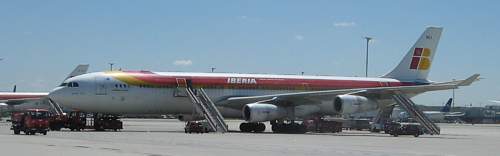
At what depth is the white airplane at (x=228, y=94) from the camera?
4569 centimetres

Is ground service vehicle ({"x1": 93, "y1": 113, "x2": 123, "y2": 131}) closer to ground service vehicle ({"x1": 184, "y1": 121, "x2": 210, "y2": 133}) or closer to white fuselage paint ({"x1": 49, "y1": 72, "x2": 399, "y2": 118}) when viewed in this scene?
white fuselage paint ({"x1": 49, "y1": 72, "x2": 399, "y2": 118})

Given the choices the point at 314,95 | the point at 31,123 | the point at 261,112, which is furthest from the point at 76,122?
the point at 314,95

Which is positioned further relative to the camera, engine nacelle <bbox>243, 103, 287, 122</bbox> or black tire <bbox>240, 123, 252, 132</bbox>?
black tire <bbox>240, 123, 252, 132</bbox>

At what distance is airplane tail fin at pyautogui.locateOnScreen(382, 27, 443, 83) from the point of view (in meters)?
56.2

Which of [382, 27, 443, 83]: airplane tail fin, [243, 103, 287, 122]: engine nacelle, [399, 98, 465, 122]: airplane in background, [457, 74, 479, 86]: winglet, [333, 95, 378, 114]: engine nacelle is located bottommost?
[399, 98, 465, 122]: airplane in background

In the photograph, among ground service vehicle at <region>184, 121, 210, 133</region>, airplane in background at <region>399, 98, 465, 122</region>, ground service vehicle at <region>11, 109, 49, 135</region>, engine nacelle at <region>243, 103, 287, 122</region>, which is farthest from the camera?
airplane in background at <region>399, 98, 465, 122</region>

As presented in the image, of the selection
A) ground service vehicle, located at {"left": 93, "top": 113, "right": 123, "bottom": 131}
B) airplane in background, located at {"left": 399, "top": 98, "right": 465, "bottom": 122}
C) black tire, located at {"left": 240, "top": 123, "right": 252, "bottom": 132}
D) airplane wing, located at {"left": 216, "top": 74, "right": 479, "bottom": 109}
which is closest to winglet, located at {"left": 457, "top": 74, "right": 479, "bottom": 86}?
airplane wing, located at {"left": 216, "top": 74, "right": 479, "bottom": 109}

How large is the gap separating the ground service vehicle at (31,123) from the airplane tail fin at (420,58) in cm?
2693

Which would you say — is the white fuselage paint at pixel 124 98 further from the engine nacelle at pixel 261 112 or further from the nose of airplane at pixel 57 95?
the engine nacelle at pixel 261 112

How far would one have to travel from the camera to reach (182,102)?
47.8 meters

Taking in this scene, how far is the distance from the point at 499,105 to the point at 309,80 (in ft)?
378

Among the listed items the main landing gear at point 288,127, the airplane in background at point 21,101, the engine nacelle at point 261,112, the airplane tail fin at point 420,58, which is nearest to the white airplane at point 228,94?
the engine nacelle at point 261,112

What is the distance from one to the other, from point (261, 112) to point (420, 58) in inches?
623

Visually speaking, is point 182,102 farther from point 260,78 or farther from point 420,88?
point 420,88
